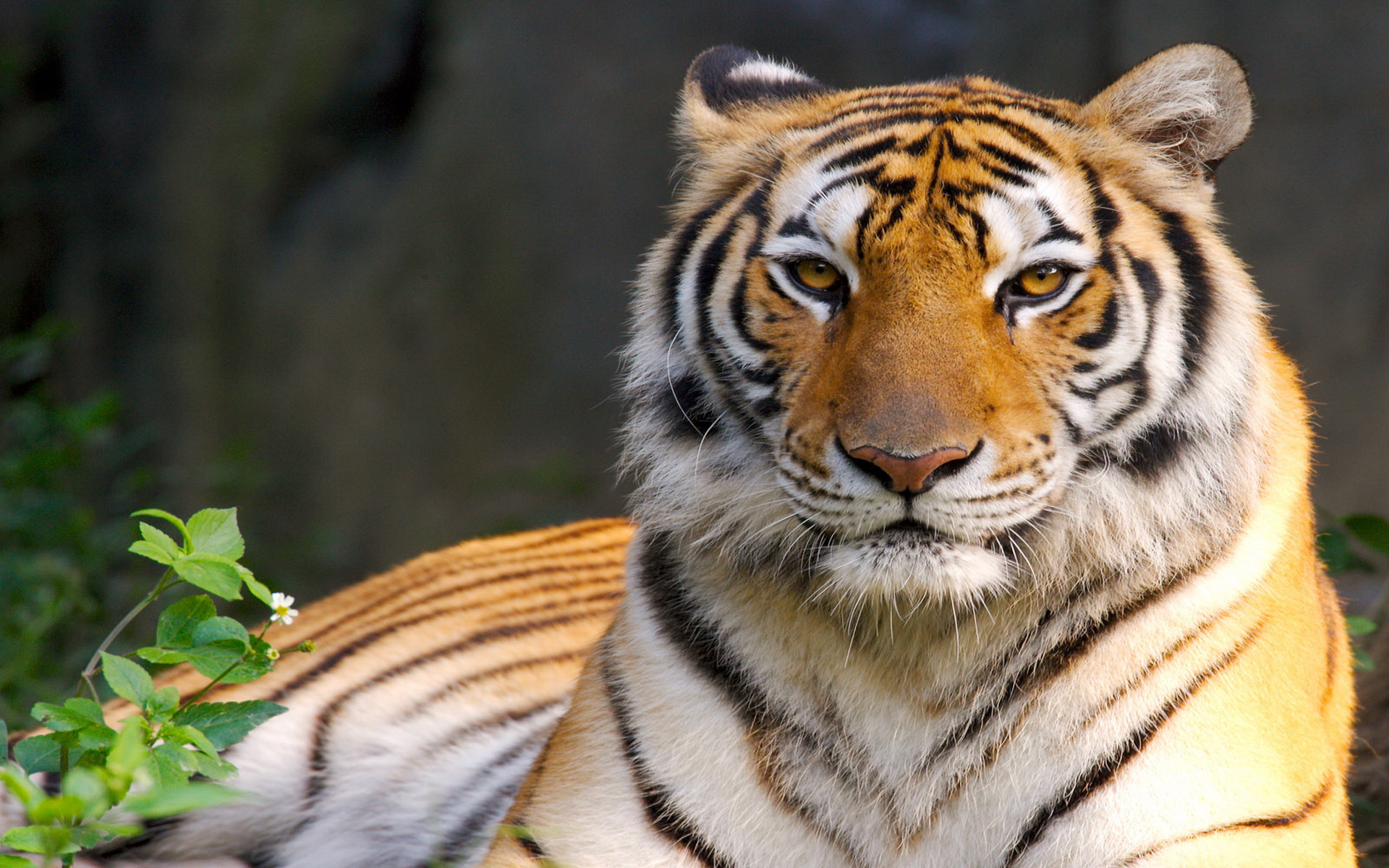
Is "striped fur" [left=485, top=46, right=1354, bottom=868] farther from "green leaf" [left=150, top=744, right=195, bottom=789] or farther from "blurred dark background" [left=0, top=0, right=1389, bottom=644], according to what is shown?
"blurred dark background" [left=0, top=0, right=1389, bottom=644]

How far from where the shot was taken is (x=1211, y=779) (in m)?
1.72

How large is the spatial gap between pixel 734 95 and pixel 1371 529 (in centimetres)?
158

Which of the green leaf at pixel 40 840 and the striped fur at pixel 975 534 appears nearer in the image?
the green leaf at pixel 40 840

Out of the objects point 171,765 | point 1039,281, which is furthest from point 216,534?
point 1039,281

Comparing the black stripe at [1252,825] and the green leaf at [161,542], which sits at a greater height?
the green leaf at [161,542]

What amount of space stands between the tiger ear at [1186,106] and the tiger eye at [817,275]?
0.46m

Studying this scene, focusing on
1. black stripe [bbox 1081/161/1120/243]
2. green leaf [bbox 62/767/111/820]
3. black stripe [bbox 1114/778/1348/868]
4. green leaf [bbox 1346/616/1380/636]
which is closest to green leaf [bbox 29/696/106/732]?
green leaf [bbox 62/767/111/820]

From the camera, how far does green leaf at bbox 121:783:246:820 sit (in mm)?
1184

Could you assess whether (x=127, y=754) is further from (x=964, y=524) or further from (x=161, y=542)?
(x=964, y=524)

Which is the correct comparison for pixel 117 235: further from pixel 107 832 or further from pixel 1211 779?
pixel 1211 779

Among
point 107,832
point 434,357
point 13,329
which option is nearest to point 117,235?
point 13,329

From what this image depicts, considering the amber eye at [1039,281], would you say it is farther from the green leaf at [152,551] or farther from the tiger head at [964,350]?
the green leaf at [152,551]

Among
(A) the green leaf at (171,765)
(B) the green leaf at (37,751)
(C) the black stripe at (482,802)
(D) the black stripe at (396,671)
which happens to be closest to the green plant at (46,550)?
(D) the black stripe at (396,671)

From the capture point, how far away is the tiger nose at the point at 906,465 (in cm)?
163
